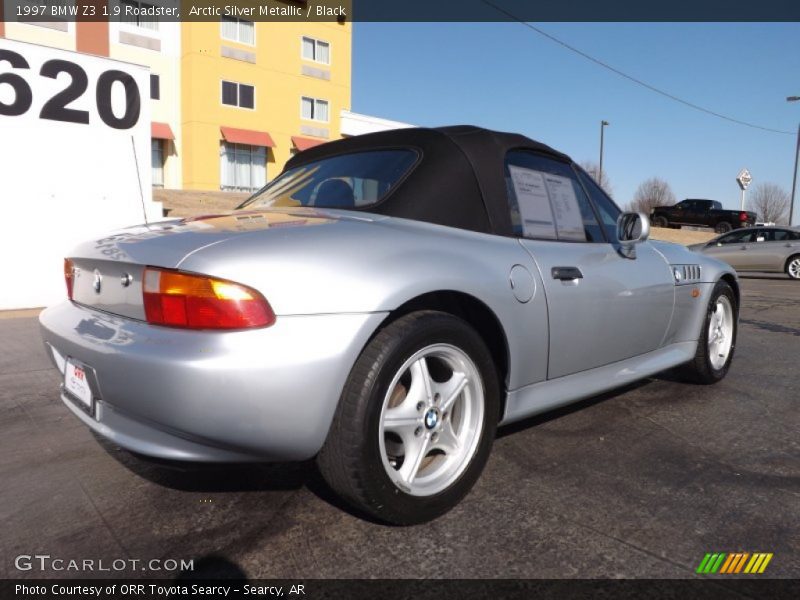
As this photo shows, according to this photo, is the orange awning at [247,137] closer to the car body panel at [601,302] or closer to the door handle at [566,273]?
the car body panel at [601,302]

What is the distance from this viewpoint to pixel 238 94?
1114 inches

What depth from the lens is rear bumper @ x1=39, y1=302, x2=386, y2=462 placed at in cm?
177

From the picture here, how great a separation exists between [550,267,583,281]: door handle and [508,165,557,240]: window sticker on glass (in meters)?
0.21

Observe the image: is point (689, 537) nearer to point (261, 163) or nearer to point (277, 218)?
point (277, 218)

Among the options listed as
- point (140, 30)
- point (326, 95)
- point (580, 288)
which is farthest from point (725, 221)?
point (580, 288)

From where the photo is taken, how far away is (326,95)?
31.6 meters

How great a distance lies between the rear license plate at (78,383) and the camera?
212 cm

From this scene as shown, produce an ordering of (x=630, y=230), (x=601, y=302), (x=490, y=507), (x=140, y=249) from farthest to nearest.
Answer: (x=630, y=230) → (x=601, y=302) → (x=490, y=507) → (x=140, y=249)

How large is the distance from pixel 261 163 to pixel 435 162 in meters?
29.2

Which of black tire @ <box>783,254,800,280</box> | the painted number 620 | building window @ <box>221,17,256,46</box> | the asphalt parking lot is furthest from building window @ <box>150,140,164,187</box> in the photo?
the asphalt parking lot

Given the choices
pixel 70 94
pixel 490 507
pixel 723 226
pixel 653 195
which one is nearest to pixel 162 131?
pixel 70 94

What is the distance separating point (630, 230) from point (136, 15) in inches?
1106

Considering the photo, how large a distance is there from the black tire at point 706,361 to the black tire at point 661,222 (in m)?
28.0

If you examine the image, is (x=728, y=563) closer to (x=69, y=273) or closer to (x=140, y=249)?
(x=140, y=249)
